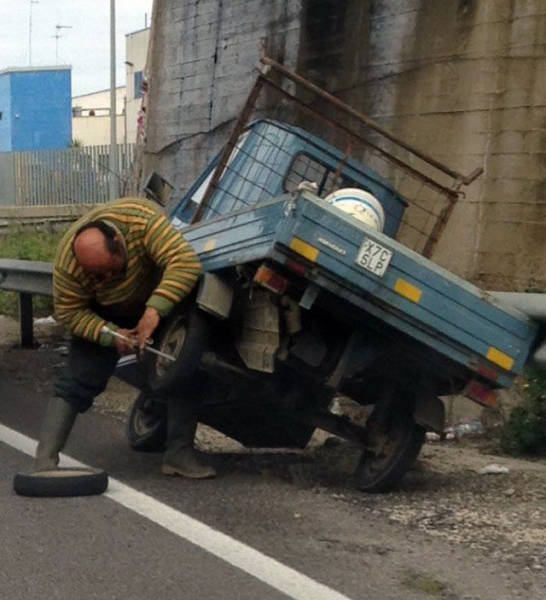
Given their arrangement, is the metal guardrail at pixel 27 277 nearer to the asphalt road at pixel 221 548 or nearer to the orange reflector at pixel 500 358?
the asphalt road at pixel 221 548

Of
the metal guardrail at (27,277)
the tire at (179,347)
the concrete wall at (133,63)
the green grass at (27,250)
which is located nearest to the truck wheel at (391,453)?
the tire at (179,347)

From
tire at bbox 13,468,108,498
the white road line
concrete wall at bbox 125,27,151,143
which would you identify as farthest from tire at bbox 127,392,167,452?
concrete wall at bbox 125,27,151,143

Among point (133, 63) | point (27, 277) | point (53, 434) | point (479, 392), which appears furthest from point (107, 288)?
point (133, 63)

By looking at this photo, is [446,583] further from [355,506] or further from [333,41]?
[333,41]

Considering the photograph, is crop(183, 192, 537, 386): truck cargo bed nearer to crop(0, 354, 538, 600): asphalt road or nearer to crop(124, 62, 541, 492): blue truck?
crop(124, 62, 541, 492): blue truck

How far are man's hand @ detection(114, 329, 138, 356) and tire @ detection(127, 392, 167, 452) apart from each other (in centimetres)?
135

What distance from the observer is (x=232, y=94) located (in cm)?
1563

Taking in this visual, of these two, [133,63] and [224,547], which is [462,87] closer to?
[224,547]

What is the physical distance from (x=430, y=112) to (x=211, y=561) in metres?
6.63

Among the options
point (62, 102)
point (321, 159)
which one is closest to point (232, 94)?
point (321, 159)

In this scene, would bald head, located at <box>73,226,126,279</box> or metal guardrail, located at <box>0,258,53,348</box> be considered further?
metal guardrail, located at <box>0,258,53,348</box>

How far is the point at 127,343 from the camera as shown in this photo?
6.99 m

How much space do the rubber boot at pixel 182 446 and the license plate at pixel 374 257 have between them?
5.13 ft

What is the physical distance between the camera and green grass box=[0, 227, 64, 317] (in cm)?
1706
